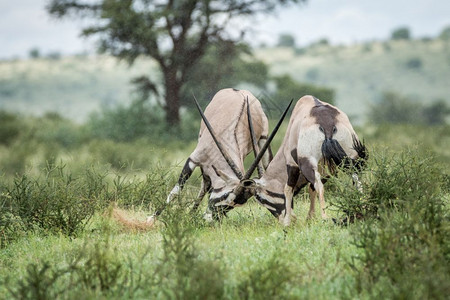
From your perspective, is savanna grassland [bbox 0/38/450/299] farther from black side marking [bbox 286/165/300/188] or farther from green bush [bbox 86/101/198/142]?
green bush [bbox 86/101/198/142]

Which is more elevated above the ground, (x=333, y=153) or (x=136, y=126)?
(x=136, y=126)

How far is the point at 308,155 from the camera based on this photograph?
7047 mm

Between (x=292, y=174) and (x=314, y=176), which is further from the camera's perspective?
(x=292, y=174)

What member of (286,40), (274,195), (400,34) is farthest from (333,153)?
(286,40)

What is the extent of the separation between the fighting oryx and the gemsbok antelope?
28cm

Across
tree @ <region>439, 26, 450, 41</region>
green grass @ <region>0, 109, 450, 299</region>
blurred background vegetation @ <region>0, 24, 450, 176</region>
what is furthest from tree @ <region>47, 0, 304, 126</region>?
tree @ <region>439, 26, 450, 41</region>

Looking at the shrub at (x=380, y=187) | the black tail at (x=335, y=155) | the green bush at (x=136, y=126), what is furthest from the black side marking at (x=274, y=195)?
the green bush at (x=136, y=126)

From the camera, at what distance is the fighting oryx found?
6941 mm

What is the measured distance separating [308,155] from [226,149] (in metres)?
1.62

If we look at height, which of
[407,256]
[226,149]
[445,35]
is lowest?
[407,256]

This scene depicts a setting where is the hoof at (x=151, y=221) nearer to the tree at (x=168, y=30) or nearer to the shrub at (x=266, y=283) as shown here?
the shrub at (x=266, y=283)

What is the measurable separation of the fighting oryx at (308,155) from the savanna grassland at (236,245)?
0.75ft

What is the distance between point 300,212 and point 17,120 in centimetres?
2266

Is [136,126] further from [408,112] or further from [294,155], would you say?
[408,112]
